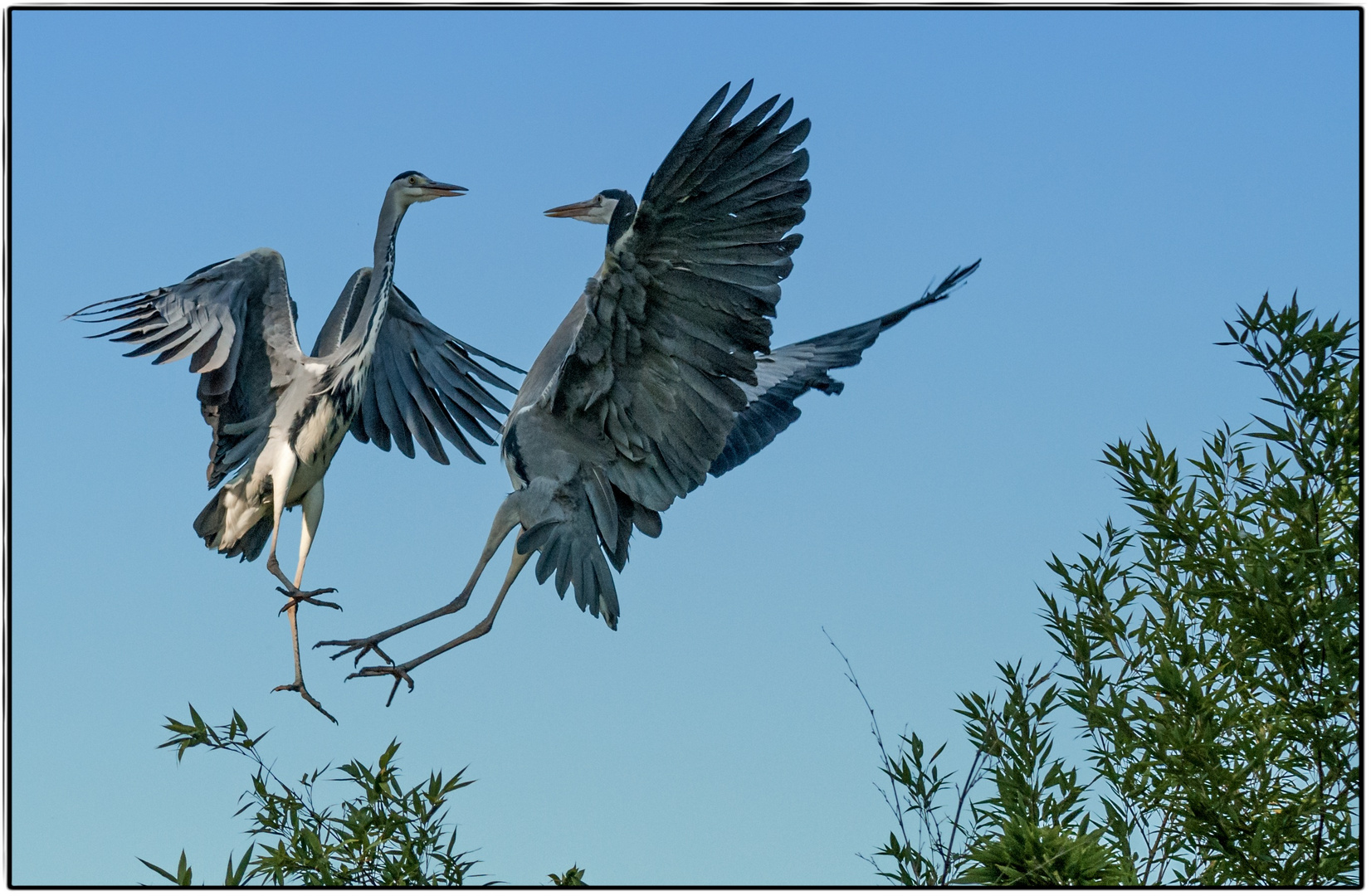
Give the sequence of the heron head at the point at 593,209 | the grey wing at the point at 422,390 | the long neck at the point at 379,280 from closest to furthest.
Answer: the heron head at the point at 593,209
the long neck at the point at 379,280
the grey wing at the point at 422,390

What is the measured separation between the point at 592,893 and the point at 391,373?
10.2ft

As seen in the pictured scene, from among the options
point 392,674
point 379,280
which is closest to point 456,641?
point 392,674

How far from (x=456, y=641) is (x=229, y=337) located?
180 centimetres

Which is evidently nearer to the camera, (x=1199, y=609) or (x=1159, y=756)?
(x=1159, y=756)

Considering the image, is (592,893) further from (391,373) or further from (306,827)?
(391,373)

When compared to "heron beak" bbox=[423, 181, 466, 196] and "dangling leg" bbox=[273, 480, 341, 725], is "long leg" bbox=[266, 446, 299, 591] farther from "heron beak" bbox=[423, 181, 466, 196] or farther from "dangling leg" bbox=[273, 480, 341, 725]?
"heron beak" bbox=[423, 181, 466, 196]

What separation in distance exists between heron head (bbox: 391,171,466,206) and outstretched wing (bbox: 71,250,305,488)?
1.91 feet

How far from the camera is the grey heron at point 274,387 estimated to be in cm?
599

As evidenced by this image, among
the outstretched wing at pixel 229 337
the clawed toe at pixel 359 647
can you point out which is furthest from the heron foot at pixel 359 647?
the outstretched wing at pixel 229 337

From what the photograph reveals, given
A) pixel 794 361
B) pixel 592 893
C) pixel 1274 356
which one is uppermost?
pixel 794 361

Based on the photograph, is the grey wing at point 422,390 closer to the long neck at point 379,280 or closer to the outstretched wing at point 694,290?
the long neck at point 379,280

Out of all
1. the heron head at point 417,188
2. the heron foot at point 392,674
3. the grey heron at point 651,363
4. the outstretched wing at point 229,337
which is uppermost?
the heron head at point 417,188

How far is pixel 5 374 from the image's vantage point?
527 centimetres

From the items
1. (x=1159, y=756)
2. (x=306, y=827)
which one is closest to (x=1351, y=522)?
(x=1159, y=756)
